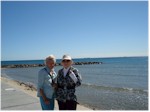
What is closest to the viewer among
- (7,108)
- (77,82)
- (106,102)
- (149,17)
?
(77,82)

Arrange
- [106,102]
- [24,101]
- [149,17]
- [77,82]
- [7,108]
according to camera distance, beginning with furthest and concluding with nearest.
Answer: [106,102]
[24,101]
[7,108]
[149,17]
[77,82]

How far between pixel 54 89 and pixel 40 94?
9.0 inches

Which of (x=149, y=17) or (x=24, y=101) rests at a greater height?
(x=149, y=17)

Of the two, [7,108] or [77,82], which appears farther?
[7,108]

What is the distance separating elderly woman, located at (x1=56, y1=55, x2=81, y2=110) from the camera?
13.1 feet

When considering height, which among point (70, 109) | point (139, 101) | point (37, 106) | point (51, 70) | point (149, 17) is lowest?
Result: point (139, 101)

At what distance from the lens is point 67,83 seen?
401 centimetres

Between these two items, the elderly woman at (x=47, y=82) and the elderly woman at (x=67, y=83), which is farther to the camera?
the elderly woman at (x=47, y=82)

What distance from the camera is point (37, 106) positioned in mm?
6953

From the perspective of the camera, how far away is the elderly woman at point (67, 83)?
398 centimetres

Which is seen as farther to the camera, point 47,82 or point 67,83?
point 47,82

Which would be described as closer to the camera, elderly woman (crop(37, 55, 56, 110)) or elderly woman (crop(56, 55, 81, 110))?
elderly woman (crop(56, 55, 81, 110))

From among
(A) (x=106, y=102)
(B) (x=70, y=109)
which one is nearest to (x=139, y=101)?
(A) (x=106, y=102)

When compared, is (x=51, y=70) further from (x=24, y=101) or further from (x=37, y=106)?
(x=24, y=101)
